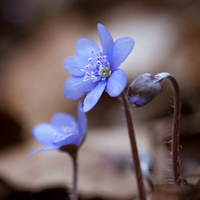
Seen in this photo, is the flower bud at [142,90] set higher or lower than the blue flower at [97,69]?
lower

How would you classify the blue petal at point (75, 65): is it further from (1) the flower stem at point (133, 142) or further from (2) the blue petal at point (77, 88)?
(1) the flower stem at point (133, 142)

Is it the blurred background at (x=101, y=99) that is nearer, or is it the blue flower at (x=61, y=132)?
the blue flower at (x=61, y=132)

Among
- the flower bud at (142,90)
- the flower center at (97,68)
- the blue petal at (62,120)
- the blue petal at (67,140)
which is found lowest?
the blue petal at (67,140)

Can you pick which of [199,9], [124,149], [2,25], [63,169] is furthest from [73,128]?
[2,25]

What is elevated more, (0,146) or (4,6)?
(4,6)

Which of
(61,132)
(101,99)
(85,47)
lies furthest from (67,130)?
(101,99)

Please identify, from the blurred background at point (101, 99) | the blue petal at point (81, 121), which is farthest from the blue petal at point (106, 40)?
the blurred background at point (101, 99)

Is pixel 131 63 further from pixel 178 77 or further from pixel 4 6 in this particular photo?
pixel 4 6
